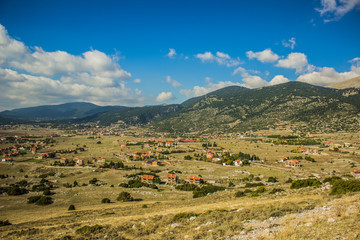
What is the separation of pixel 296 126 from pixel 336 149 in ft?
293

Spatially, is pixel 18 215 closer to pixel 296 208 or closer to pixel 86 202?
pixel 86 202

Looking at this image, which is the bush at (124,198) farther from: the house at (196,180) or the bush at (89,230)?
the house at (196,180)

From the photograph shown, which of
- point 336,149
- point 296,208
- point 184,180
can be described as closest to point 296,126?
point 336,149

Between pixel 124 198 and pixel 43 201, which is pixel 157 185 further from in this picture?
pixel 43 201

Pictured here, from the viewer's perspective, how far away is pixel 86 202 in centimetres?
3319

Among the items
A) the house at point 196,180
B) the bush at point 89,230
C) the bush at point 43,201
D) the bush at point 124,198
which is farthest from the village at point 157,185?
the bush at point 89,230

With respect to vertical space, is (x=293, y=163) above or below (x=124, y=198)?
below

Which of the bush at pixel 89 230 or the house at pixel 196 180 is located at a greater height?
the bush at pixel 89 230

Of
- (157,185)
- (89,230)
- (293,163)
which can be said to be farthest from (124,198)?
(293,163)

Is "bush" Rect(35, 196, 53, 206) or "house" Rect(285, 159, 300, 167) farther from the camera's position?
"house" Rect(285, 159, 300, 167)

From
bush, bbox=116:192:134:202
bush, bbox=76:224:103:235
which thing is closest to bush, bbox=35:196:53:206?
bush, bbox=116:192:134:202

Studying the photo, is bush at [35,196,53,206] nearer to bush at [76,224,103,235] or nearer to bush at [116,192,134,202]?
bush at [116,192,134,202]

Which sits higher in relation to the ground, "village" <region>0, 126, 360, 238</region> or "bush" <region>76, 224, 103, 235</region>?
"bush" <region>76, 224, 103, 235</region>

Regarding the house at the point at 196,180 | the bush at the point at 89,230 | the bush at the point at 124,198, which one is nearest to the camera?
the bush at the point at 89,230
